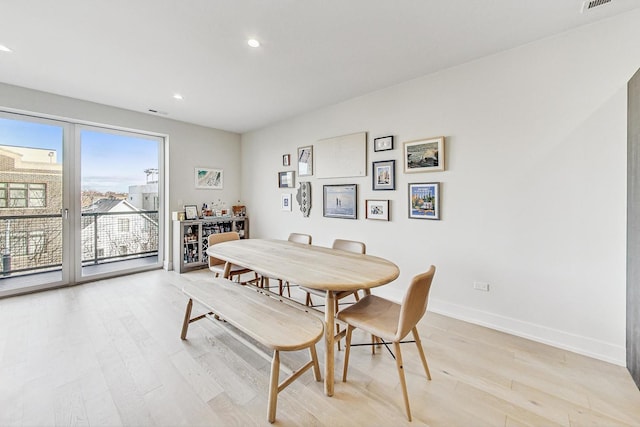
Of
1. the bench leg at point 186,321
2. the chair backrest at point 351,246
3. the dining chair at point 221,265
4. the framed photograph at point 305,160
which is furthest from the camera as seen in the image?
the framed photograph at point 305,160

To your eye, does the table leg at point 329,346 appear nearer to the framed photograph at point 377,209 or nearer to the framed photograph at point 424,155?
the framed photograph at point 377,209

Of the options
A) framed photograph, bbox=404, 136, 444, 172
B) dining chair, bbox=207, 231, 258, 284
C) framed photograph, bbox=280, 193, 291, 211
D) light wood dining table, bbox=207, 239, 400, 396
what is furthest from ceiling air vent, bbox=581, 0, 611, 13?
framed photograph, bbox=280, 193, 291, 211

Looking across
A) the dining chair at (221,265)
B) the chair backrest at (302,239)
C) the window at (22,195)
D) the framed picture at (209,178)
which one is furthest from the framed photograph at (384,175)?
the window at (22,195)

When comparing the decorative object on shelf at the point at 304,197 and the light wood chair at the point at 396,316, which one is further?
the decorative object on shelf at the point at 304,197

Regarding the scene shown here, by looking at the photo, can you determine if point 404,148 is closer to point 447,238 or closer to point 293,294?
point 447,238

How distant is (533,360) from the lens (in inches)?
82.6

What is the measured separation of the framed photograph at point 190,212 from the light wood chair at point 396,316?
3848 mm

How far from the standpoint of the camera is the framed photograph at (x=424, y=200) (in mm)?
2940

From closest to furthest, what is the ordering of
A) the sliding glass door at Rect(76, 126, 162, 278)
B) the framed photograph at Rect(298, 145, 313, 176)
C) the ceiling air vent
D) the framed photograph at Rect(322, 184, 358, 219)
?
the ceiling air vent, the framed photograph at Rect(322, 184, 358, 219), the sliding glass door at Rect(76, 126, 162, 278), the framed photograph at Rect(298, 145, 313, 176)

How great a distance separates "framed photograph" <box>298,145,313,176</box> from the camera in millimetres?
4231

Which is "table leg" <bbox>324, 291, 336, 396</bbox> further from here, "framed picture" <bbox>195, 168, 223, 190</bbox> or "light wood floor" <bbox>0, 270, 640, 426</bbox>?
"framed picture" <bbox>195, 168, 223, 190</bbox>

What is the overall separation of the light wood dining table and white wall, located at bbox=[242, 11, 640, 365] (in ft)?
3.91

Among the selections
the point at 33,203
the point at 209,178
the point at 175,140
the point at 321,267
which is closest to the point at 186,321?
the point at 321,267

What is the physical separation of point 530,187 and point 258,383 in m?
2.84
